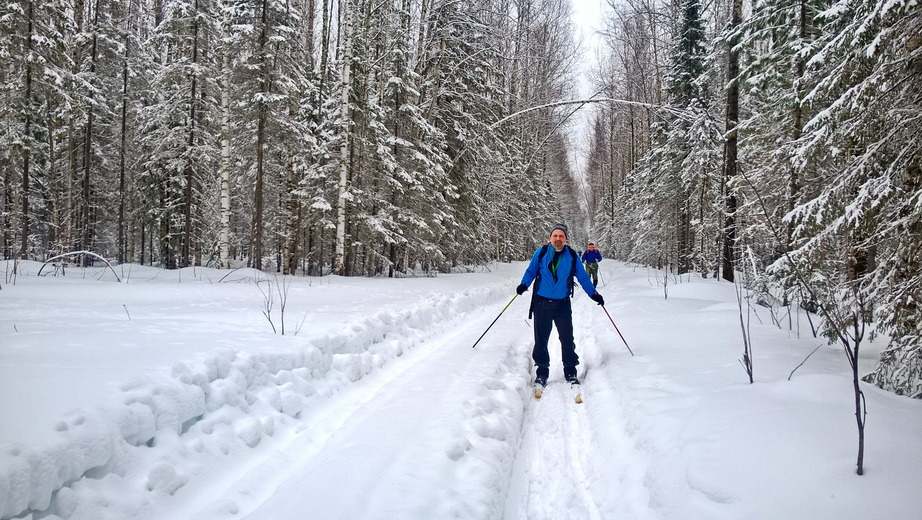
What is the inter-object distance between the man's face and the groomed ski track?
1.82 m

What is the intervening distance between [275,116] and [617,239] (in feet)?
112

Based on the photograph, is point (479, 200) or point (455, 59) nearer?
point (455, 59)

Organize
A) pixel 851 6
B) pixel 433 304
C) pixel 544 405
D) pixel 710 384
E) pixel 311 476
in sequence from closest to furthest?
pixel 311 476 < pixel 710 384 < pixel 544 405 < pixel 851 6 < pixel 433 304

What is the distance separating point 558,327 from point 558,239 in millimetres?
1218

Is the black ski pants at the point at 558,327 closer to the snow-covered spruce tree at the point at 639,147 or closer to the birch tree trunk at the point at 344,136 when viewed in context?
the snow-covered spruce tree at the point at 639,147

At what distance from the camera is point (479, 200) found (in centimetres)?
2008

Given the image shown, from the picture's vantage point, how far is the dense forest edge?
16.0ft

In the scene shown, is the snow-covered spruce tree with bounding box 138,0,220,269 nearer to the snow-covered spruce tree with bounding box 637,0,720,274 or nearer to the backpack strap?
the backpack strap

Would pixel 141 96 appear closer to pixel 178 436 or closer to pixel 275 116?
pixel 275 116

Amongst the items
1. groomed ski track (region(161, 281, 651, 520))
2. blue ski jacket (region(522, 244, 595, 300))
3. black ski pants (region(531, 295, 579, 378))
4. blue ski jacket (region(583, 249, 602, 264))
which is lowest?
groomed ski track (region(161, 281, 651, 520))

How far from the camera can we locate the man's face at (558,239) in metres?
5.60

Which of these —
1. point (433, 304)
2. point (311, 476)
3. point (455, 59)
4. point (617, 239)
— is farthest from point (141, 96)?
→ point (617, 239)

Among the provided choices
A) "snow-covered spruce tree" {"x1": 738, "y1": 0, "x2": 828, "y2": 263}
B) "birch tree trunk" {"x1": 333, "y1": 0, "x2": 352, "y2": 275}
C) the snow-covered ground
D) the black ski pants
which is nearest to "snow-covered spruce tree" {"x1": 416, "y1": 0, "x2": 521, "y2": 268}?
"birch tree trunk" {"x1": 333, "y1": 0, "x2": 352, "y2": 275}

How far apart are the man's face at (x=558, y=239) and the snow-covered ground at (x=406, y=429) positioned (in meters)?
1.78
